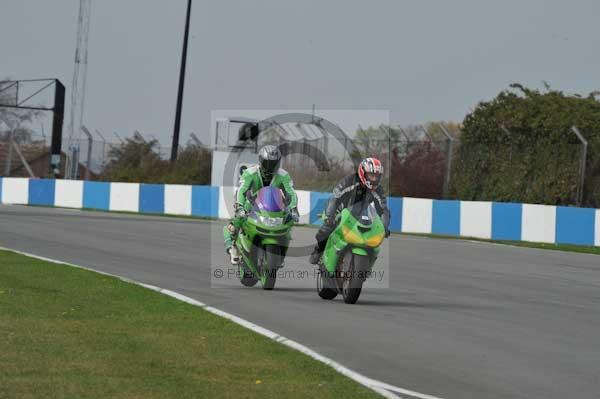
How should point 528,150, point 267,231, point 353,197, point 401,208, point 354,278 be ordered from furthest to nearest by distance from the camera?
1. point 528,150
2. point 401,208
3. point 267,231
4. point 353,197
5. point 354,278

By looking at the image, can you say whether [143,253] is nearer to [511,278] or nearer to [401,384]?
[511,278]

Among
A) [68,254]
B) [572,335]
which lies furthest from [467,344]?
[68,254]

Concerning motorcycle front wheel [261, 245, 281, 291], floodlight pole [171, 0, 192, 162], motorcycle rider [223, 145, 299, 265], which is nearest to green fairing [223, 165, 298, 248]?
motorcycle rider [223, 145, 299, 265]

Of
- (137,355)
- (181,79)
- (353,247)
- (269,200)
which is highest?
(181,79)

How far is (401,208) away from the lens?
91.7 feet

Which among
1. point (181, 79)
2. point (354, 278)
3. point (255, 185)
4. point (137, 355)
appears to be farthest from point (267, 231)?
point (181, 79)

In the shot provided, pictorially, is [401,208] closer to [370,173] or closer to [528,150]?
[528,150]

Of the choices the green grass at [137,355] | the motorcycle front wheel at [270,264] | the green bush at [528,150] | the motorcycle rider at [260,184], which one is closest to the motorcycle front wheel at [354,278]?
the motorcycle front wheel at [270,264]

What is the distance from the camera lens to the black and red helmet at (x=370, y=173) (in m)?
11.6

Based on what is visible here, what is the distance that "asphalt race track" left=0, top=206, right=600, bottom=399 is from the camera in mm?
8023

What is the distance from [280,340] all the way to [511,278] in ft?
25.8

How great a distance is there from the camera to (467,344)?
9.34 metres

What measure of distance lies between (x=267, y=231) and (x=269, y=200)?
1.11 feet

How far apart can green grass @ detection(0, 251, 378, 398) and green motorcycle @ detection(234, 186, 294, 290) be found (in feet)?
5.48
